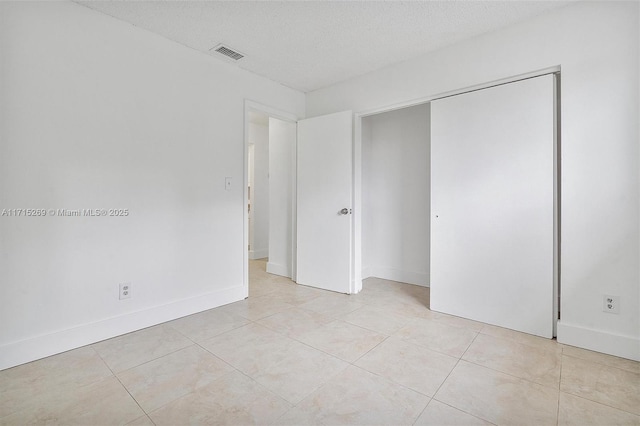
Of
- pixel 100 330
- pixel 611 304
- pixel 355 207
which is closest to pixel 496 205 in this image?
pixel 611 304

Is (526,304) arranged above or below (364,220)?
below

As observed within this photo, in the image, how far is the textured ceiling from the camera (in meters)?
2.15

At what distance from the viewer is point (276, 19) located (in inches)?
91.4

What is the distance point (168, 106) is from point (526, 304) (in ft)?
10.9

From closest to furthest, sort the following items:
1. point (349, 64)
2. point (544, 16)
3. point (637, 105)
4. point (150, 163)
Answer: point (637, 105) < point (544, 16) < point (150, 163) < point (349, 64)

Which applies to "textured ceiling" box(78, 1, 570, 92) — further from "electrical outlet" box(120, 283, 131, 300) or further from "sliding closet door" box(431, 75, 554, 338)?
"electrical outlet" box(120, 283, 131, 300)

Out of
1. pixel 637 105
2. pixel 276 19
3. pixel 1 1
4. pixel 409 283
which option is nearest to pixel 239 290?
pixel 409 283

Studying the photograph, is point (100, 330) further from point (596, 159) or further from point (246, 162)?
point (596, 159)

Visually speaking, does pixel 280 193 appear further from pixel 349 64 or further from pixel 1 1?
pixel 1 1

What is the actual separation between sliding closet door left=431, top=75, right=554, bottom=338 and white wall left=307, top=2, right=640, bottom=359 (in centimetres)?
12

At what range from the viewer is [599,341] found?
2018 millimetres

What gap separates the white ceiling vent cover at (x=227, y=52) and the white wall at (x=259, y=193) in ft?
8.92

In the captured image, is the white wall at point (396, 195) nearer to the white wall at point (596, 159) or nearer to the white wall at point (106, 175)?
the white wall at point (596, 159)

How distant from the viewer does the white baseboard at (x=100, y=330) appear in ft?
6.10
